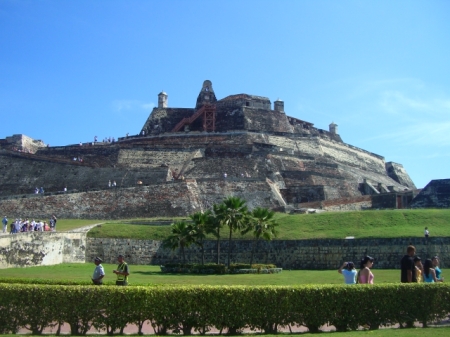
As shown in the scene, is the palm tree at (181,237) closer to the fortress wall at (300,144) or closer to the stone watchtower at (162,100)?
the fortress wall at (300,144)

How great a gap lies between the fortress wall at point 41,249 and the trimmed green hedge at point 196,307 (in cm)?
1305

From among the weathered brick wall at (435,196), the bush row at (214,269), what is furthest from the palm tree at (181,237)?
the weathered brick wall at (435,196)

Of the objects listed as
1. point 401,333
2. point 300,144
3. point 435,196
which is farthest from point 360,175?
point 401,333

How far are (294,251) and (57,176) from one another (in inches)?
953

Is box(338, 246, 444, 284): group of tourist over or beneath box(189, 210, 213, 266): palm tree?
beneath

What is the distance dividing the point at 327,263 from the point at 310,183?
1771 cm

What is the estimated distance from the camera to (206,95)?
6072 centimetres

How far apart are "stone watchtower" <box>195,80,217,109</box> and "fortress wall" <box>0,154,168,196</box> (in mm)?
18972

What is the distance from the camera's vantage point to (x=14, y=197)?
37.2m

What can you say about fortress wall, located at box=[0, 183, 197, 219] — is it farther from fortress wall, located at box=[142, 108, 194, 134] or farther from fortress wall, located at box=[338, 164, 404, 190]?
fortress wall, located at box=[142, 108, 194, 134]

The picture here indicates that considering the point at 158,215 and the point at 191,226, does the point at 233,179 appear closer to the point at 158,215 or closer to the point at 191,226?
the point at 158,215

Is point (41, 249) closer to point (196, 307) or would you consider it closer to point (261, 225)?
point (261, 225)

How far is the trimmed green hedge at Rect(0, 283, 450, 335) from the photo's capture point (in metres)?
11.1

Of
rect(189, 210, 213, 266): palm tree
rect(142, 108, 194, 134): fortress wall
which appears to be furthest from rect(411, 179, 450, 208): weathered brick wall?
rect(142, 108, 194, 134): fortress wall
